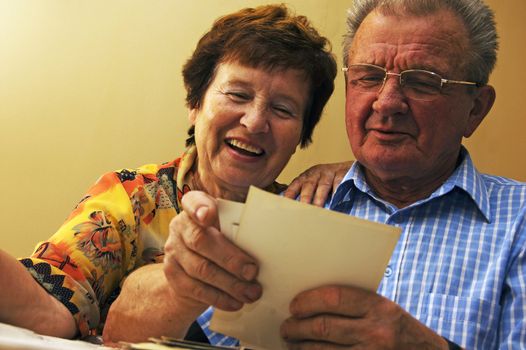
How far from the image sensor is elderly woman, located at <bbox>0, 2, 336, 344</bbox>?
1.60 meters

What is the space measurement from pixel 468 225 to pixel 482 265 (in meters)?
0.12

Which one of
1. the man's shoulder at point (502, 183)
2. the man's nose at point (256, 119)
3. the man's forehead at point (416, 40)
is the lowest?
the man's shoulder at point (502, 183)

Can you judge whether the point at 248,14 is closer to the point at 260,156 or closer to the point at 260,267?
the point at 260,156

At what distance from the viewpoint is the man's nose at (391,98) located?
1498 millimetres

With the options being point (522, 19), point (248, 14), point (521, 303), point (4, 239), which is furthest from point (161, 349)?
point (522, 19)

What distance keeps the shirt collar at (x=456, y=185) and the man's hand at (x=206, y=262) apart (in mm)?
649

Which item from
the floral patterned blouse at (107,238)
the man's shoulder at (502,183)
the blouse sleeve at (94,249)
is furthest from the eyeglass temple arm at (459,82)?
the blouse sleeve at (94,249)

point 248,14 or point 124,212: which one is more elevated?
point 248,14

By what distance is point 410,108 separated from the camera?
1.52m

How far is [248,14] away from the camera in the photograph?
74.7 inches

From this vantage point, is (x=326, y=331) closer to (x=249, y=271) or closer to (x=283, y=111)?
(x=249, y=271)

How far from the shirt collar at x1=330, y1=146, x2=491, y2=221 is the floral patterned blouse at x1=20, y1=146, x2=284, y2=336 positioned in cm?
34

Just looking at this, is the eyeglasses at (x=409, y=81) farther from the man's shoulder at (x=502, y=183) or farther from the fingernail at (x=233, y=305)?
the fingernail at (x=233, y=305)

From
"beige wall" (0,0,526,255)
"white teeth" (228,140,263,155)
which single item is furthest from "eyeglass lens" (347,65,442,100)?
"beige wall" (0,0,526,255)
